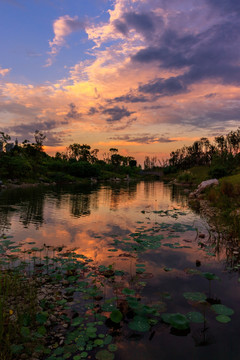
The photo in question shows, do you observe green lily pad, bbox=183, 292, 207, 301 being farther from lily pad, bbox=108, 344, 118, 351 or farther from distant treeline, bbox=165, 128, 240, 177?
distant treeline, bbox=165, 128, 240, 177

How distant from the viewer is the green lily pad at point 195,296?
22.1 ft

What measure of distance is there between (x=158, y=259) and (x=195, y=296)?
11.5 feet

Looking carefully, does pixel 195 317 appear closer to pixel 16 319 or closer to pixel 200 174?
pixel 16 319

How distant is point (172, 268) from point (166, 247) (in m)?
2.60

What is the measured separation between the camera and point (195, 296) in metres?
6.82

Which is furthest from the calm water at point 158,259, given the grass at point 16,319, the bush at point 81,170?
the bush at point 81,170

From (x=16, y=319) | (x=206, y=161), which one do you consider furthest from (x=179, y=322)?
(x=206, y=161)

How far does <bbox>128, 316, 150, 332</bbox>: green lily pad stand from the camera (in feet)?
17.7

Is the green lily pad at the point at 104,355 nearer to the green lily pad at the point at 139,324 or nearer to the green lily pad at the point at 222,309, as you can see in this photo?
the green lily pad at the point at 139,324

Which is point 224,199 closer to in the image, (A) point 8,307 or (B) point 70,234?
(B) point 70,234

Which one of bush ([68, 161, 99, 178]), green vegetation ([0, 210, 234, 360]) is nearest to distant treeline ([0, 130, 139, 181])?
bush ([68, 161, 99, 178])

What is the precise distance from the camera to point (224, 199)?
23625mm

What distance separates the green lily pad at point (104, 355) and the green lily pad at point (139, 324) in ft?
2.71

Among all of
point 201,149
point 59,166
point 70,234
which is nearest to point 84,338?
point 70,234
